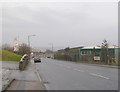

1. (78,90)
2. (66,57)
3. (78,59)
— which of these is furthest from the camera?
(66,57)

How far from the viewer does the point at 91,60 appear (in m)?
68.1

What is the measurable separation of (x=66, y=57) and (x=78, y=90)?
8950 cm

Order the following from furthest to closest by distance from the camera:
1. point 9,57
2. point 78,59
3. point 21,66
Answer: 1. point 78,59
2. point 9,57
3. point 21,66

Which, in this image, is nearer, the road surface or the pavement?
the pavement

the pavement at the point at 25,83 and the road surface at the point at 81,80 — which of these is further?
the road surface at the point at 81,80

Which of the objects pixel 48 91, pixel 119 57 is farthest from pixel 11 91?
pixel 119 57

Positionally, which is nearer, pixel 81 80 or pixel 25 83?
pixel 25 83

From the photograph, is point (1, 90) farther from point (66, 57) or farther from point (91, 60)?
point (66, 57)

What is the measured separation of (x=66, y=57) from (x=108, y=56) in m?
48.4

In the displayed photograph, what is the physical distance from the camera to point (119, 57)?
160ft

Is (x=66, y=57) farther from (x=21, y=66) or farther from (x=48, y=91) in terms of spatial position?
(x=48, y=91)

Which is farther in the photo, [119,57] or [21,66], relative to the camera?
[119,57]

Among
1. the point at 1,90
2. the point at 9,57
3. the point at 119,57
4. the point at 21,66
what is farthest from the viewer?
the point at 9,57

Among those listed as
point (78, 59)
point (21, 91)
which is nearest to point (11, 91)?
point (21, 91)
